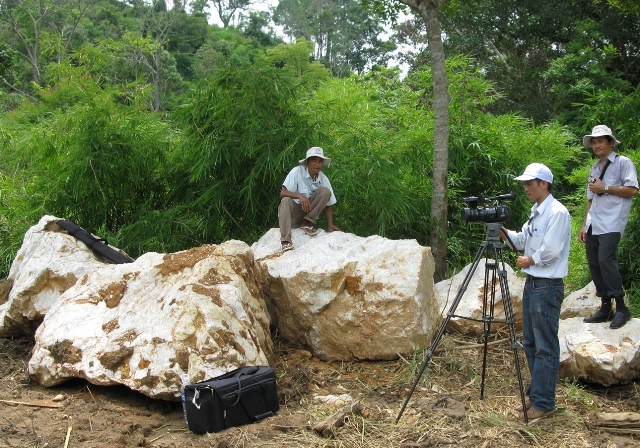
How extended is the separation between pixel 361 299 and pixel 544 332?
4.55 feet

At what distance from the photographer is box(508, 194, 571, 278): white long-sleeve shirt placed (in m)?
3.23

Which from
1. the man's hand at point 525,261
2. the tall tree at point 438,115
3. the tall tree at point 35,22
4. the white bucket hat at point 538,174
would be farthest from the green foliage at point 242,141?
the tall tree at point 35,22

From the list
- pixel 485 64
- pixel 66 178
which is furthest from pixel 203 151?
pixel 485 64

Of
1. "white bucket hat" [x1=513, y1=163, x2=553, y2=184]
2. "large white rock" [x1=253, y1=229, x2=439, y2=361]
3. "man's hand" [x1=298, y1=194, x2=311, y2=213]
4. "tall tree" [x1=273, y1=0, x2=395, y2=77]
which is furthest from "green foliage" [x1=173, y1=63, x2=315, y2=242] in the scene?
"tall tree" [x1=273, y1=0, x2=395, y2=77]

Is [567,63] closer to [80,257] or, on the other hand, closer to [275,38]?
[80,257]

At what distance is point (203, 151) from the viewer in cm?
560

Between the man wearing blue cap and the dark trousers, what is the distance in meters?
0.96

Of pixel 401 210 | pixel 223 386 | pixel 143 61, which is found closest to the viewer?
pixel 223 386

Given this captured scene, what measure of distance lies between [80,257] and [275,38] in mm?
41234

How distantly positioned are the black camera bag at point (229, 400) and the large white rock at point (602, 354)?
194cm

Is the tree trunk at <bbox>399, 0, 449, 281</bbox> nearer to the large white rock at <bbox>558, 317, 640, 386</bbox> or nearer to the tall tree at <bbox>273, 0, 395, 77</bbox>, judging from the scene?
the large white rock at <bbox>558, 317, 640, 386</bbox>

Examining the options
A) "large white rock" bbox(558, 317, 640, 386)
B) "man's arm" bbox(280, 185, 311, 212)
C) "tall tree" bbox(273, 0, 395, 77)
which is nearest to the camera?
"large white rock" bbox(558, 317, 640, 386)

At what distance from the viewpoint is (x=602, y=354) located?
395 cm

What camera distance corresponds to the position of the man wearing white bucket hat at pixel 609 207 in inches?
161
